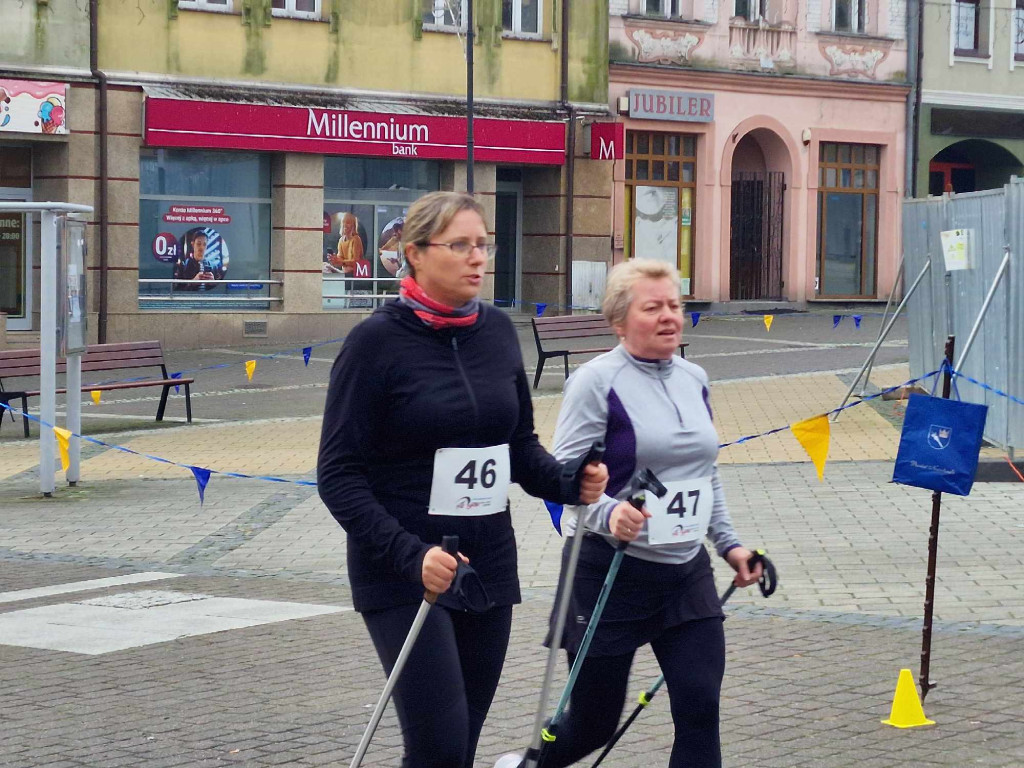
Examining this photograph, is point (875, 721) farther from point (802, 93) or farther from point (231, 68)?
point (802, 93)

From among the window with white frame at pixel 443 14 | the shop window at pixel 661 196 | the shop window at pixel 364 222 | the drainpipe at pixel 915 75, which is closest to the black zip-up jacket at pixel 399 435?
the shop window at pixel 364 222

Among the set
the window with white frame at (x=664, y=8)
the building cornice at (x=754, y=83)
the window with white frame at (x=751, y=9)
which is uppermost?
the window with white frame at (x=751, y=9)

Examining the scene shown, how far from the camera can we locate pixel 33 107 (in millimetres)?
25016

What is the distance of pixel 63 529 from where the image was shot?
11531 mm

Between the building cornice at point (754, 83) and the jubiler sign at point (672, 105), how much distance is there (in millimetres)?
240

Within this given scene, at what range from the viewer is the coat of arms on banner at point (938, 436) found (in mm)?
6422

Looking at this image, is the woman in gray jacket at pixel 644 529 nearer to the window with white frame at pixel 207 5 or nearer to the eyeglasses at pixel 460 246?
the eyeglasses at pixel 460 246

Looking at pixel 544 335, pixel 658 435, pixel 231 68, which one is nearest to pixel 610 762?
pixel 658 435

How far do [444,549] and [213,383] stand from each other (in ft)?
59.4

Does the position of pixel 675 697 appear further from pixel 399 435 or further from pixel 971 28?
pixel 971 28

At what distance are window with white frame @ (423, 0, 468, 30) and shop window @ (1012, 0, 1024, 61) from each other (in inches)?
541

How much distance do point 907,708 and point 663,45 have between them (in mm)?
27531

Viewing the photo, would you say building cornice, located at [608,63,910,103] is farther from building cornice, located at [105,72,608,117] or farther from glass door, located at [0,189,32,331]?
glass door, located at [0,189,32,331]

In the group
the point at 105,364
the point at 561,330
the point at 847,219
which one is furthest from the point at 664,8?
the point at 105,364
